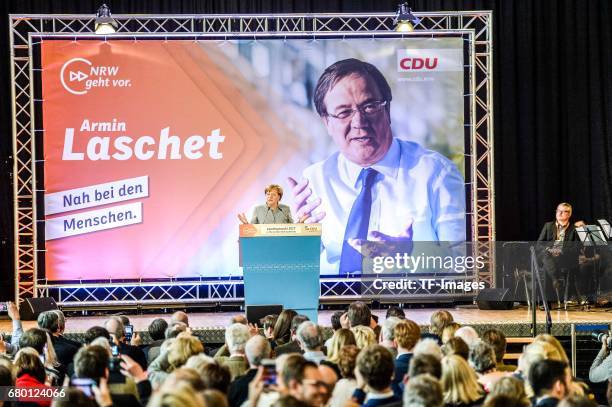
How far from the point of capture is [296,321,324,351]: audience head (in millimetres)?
6535

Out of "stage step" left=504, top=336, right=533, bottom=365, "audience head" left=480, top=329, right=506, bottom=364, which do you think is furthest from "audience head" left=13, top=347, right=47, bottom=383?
"stage step" left=504, top=336, right=533, bottom=365

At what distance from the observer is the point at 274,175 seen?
13.4 meters

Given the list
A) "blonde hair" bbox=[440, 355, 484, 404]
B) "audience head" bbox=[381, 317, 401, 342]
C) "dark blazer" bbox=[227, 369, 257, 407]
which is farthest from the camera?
"audience head" bbox=[381, 317, 401, 342]

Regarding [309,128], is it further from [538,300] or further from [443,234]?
[538,300]

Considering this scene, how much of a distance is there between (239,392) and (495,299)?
7.20m

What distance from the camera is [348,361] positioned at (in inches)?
220

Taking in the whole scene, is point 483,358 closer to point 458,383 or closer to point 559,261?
point 458,383

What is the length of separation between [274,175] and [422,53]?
2603mm

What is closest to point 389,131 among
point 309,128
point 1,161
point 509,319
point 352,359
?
point 309,128

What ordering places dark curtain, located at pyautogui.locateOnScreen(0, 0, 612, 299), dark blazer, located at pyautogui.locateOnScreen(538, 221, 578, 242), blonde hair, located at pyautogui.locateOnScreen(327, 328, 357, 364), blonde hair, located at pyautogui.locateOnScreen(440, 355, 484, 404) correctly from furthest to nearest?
dark curtain, located at pyautogui.locateOnScreen(0, 0, 612, 299) → dark blazer, located at pyautogui.locateOnScreen(538, 221, 578, 242) → blonde hair, located at pyautogui.locateOnScreen(327, 328, 357, 364) → blonde hair, located at pyautogui.locateOnScreen(440, 355, 484, 404)

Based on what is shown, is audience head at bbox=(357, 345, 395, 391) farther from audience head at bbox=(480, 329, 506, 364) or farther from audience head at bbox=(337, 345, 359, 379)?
audience head at bbox=(480, 329, 506, 364)

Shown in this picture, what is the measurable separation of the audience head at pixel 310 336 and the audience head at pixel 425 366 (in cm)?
153

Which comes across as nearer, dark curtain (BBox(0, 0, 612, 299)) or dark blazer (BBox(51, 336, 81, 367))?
dark blazer (BBox(51, 336, 81, 367))

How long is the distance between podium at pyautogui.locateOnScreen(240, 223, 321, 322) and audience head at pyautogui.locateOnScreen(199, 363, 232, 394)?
15.3 feet
